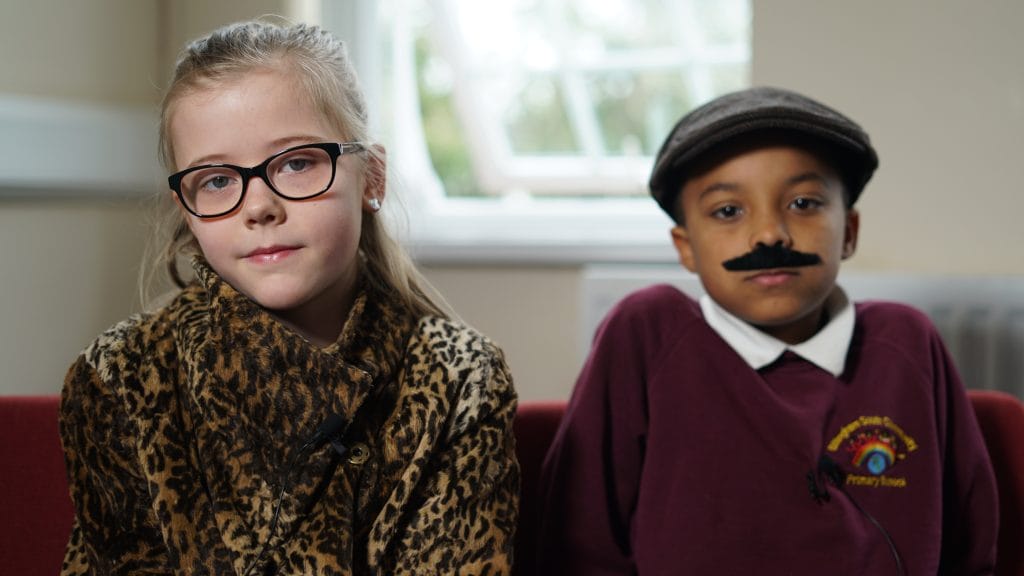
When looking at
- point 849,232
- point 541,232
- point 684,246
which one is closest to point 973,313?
point 849,232

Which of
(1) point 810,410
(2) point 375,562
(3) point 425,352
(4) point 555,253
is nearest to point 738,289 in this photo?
(1) point 810,410

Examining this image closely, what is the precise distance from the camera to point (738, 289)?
1434mm

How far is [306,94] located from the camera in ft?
4.17

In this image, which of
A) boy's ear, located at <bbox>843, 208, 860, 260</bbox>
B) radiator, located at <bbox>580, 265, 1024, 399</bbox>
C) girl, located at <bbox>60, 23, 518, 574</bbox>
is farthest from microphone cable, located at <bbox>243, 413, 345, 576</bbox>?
radiator, located at <bbox>580, 265, 1024, 399</bbox>

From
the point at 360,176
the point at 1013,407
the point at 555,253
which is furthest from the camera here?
the point at 555,253

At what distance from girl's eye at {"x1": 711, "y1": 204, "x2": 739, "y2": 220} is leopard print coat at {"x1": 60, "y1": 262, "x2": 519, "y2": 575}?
0.43m

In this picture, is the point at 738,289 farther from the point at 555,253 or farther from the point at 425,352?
the point at 555,253

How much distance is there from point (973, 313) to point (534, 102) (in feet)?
4.66

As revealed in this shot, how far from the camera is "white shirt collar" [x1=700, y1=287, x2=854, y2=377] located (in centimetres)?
146

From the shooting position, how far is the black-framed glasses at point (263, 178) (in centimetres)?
122

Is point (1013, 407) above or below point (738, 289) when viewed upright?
below

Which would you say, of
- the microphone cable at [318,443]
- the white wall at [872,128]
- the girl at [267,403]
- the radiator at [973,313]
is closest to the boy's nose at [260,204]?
the girl at [267,403]

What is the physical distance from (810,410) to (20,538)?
106 cm

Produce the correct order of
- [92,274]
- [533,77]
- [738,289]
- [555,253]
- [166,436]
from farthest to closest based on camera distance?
[533,77] → [555,253] → [92,274] → [738,289] → [166,436]
